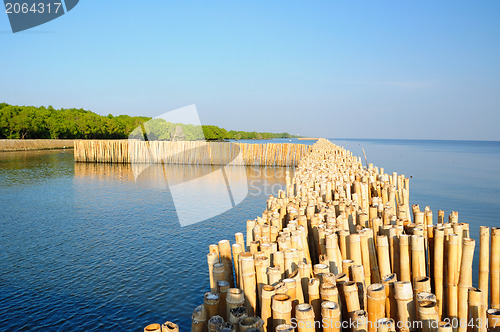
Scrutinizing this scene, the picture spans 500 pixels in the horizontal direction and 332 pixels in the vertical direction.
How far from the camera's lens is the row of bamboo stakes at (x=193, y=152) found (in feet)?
97.2

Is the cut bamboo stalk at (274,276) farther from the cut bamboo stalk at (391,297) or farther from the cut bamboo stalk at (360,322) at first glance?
the cut bamboo stalk at (391,297)

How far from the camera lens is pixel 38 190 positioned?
16.6 meters

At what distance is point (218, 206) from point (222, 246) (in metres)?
10.2

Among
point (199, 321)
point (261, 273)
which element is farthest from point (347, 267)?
point (199, 321)

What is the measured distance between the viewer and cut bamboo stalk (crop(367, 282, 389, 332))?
2.49 meters

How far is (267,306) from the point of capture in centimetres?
271

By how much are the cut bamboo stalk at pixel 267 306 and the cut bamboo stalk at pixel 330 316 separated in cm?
44

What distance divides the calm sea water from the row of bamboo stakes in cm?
1143

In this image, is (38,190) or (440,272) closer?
(440,272)

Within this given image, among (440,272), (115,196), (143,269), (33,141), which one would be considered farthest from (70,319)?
(33,141)

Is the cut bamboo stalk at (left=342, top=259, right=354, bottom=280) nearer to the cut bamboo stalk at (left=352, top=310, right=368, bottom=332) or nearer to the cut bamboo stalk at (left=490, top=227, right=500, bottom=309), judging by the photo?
the cut bamboo stalk at (left=352, top=310, right=368, bottom=332)

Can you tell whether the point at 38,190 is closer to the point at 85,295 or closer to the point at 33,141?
the point at 85,295

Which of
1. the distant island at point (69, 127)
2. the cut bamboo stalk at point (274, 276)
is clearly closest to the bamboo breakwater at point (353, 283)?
the cut bamboo stalk at point (274, 276)

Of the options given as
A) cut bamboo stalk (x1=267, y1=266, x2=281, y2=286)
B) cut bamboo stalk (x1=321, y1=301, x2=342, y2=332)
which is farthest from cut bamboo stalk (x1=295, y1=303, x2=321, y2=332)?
cut bamboo stalk (x1=267, y1=266, x2=281, y2=286)
